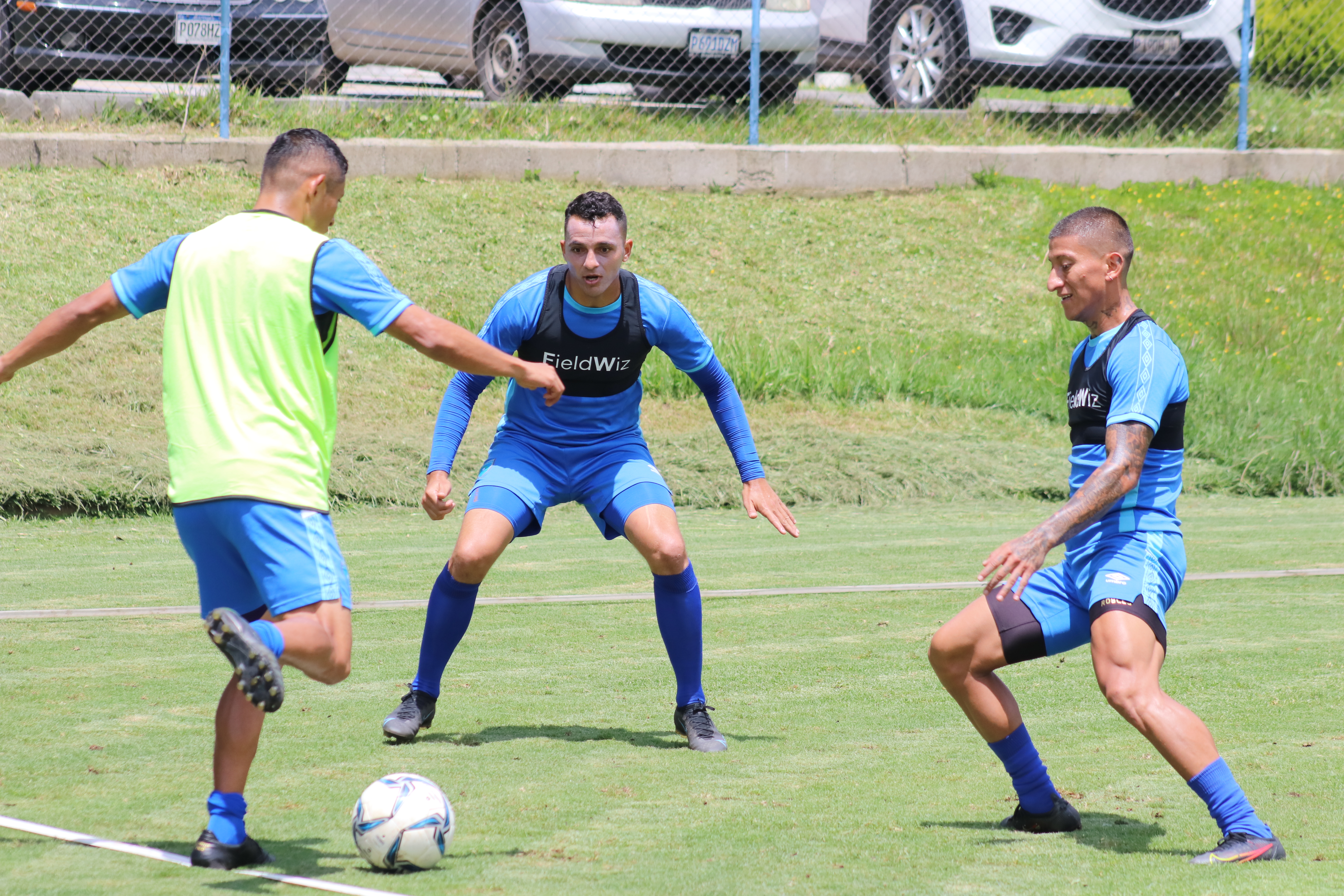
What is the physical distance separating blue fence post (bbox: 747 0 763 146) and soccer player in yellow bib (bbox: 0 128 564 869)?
11854 millimetres

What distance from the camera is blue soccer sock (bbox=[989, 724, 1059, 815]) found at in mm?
4484

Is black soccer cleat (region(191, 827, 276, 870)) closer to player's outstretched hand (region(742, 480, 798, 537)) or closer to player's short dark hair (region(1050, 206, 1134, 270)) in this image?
player's outstretched hand (region(742, 480, 798, 537))

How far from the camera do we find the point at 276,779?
494 cm

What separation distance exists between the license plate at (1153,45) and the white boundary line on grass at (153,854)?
1500cm

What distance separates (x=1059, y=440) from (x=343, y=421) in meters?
6.19

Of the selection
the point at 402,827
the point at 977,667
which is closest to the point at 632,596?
the point at 977,667

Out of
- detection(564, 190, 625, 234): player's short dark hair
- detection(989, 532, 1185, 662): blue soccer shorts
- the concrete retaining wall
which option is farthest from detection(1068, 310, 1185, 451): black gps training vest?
the concrete retaining wall

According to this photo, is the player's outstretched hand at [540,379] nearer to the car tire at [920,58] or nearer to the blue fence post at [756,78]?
the blue fence post at [756,78]

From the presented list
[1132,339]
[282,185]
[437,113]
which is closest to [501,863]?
[282,185]

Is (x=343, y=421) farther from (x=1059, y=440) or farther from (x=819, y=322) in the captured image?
(x=1059, y=440)

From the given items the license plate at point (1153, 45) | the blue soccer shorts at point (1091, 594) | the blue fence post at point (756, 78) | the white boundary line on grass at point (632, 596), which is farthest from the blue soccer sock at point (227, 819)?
the license plate at point (1153, 45)

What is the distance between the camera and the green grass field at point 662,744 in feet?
13.4

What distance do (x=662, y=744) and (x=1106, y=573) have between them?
6.46 feet

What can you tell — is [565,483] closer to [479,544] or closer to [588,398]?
[588,398]
